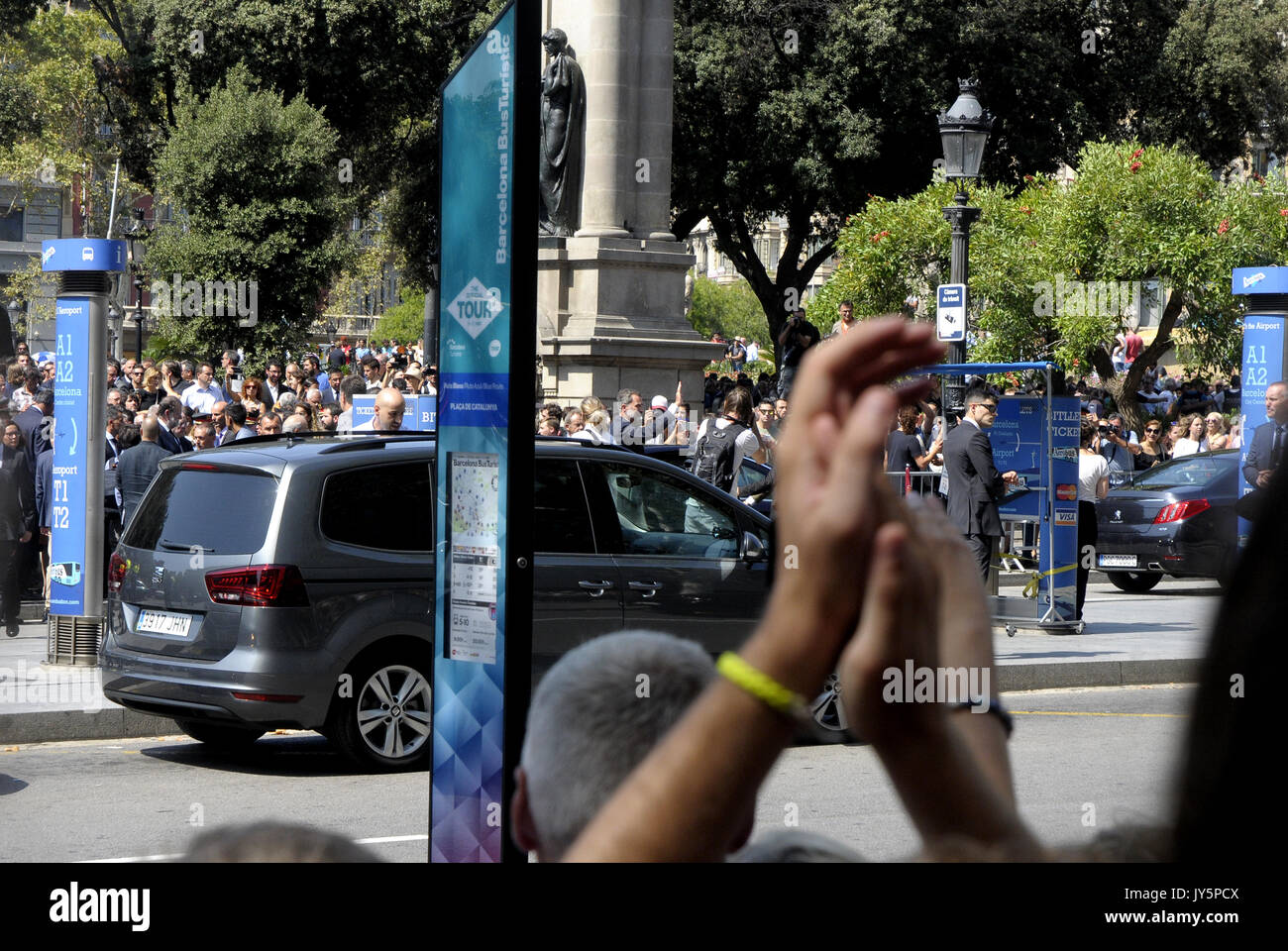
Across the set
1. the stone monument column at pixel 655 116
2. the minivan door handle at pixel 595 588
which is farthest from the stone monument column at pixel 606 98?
the minivan door handle at pixel 595 588

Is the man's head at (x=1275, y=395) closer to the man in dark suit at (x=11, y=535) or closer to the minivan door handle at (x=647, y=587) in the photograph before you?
the minivan door handle at (x=647, y=587)

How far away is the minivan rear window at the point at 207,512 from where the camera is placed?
859 centimetres

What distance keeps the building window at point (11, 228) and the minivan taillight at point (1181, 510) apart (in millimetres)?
63042

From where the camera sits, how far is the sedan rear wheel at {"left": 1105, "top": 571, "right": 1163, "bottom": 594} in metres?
19.6

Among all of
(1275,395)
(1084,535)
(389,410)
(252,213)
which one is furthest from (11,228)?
(1275,395)

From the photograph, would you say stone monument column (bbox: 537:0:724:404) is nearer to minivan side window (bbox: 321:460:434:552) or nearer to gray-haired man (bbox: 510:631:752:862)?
minivan side window (bbox: 321:460:434:552)

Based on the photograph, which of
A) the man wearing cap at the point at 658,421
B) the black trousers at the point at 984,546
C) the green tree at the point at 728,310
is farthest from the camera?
the green tree at the point at 728,310

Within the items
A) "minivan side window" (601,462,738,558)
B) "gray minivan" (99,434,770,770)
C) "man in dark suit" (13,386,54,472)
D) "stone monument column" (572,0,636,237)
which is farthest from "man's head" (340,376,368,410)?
"minivan side window" (601,462,738,558)

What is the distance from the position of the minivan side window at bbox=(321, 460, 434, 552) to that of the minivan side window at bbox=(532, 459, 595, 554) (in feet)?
2.15

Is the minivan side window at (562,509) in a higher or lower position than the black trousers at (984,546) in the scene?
higher

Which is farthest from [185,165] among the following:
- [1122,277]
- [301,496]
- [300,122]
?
[301,496]

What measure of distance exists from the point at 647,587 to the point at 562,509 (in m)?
0.67

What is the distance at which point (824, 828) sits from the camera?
7445 millimetres
